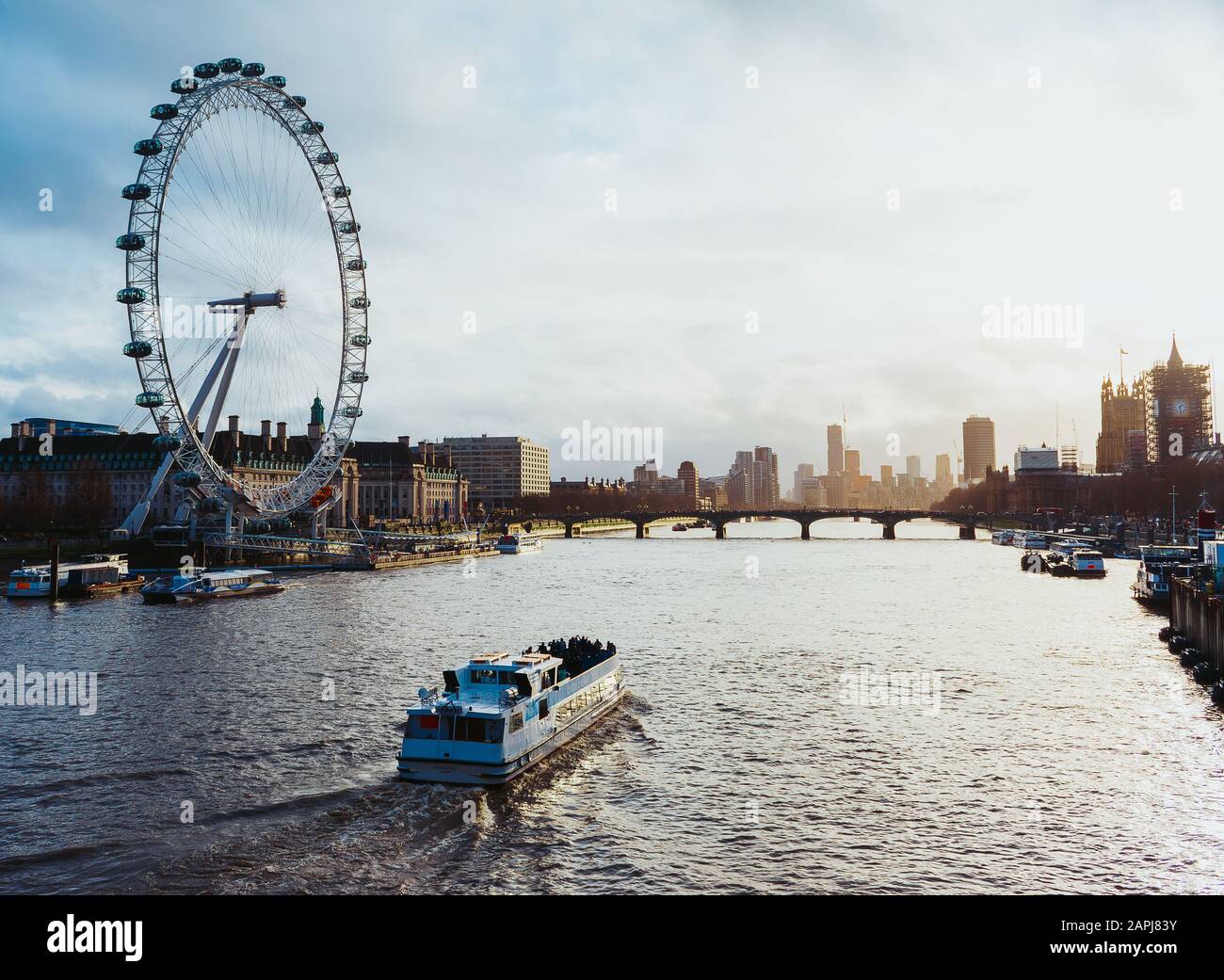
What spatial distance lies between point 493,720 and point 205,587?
5727cm

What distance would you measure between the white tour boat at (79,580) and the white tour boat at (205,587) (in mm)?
4403

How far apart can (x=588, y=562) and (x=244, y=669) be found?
7632 cm

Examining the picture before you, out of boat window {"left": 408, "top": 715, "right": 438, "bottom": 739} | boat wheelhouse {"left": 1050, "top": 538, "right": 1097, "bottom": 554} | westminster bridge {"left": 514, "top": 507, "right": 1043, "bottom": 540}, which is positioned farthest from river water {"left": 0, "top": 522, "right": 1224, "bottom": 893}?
westminster bridge {"left": 514, "top": 507, "right": 1043, "bottom": 540}

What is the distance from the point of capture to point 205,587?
75.6 metres

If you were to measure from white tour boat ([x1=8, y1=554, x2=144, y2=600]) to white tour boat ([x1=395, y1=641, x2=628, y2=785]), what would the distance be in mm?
58614

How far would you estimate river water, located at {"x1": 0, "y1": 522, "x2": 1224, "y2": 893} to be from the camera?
824 inches

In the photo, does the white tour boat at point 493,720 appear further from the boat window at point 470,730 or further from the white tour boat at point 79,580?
the white tour boat at point 79,580

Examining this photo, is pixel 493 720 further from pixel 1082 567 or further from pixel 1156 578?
pixel 1082 567

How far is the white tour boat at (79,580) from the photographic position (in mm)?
73875

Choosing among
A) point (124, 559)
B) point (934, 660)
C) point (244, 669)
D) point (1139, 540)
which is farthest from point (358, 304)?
point (1139, 540)

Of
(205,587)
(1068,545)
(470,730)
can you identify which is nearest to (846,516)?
(1068,545)

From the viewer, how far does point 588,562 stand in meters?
119
